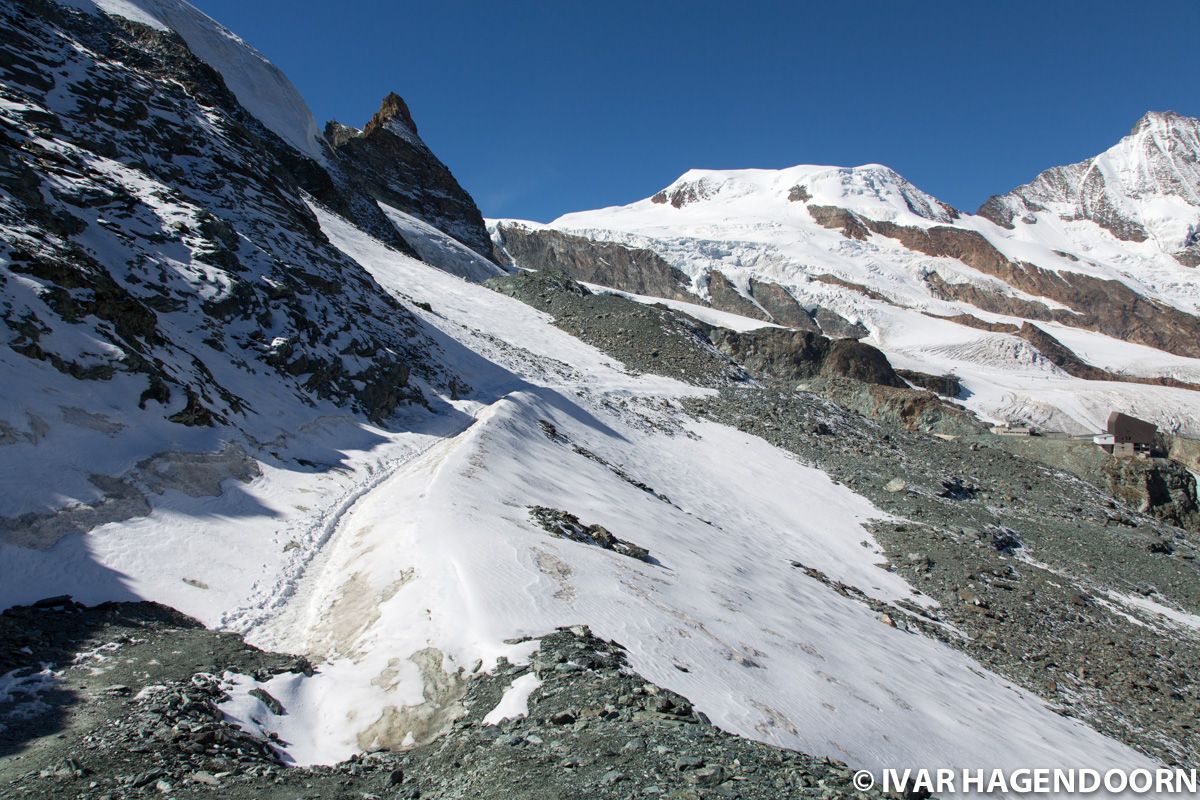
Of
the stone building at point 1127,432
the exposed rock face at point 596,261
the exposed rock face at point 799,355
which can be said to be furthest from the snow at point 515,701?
the exposed rock face at point 596,261

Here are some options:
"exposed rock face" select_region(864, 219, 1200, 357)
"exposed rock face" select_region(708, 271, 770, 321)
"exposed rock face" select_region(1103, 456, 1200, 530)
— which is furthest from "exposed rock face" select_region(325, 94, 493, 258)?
"exposed rock face" select_region(864, 219, 1200, 357)

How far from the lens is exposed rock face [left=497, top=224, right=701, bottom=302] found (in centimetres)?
9088

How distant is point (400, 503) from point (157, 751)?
5.88 meters

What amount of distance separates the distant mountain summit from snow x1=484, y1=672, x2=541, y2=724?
603ft

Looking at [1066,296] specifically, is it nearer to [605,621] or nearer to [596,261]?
[596,261]

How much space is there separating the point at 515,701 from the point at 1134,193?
22273cm

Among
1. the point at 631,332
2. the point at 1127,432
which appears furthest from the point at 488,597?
the point at 1127,432

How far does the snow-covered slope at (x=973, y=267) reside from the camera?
6525cm

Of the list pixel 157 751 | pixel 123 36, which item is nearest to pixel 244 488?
pixel 157 751

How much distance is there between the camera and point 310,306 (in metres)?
16.8

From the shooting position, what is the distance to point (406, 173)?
6200 centimetres

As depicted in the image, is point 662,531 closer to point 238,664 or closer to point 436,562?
point 436,562

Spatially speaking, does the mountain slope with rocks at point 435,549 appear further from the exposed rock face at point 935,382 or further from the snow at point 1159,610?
the exposed rock face at point 935,382

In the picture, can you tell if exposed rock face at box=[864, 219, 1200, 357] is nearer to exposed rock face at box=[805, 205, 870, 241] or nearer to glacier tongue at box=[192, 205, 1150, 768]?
exposed rock face at box=[805, 205, 870, 241]
